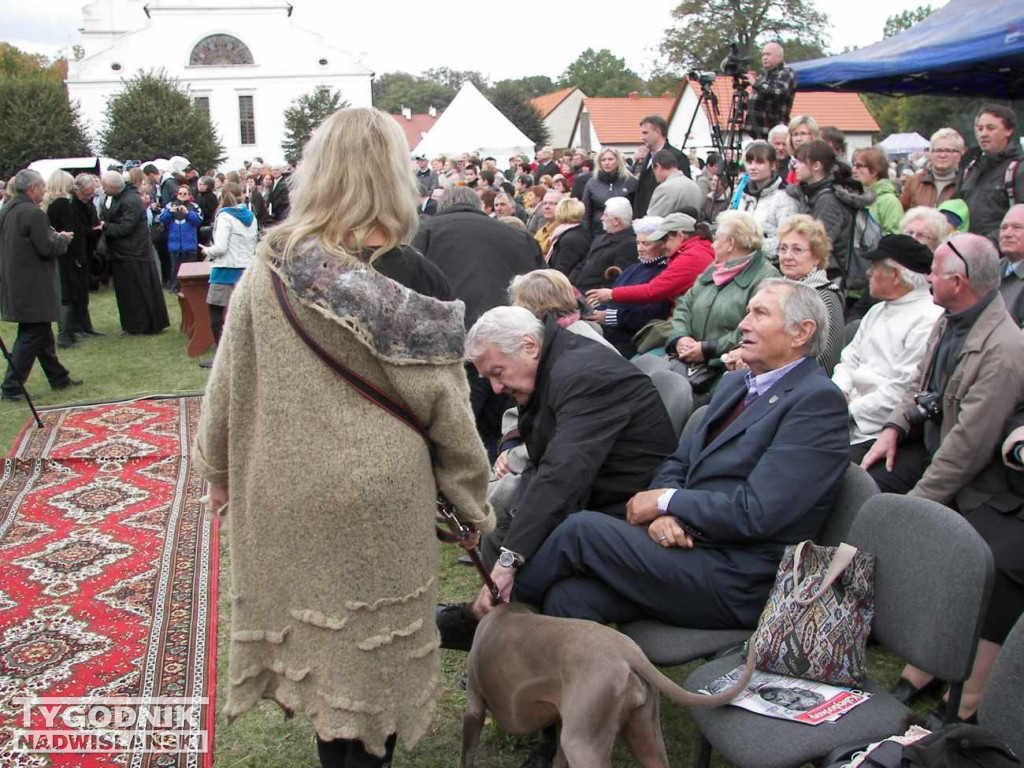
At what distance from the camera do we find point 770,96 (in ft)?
25.0

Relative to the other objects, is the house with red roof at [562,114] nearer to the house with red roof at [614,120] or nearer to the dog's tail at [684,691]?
the house with red roof at [614,120]

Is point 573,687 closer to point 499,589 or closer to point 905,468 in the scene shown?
point 499,589

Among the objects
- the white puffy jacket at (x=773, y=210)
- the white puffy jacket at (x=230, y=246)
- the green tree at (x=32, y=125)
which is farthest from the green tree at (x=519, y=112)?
the white puffy jacket at (x=773, y=210)

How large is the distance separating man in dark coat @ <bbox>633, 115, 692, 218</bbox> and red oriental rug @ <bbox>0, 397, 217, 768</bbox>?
4.24m

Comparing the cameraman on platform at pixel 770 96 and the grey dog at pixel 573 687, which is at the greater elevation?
the cameraman on platform at pixel 770 96

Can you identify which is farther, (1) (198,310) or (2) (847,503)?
(1) (198,310)

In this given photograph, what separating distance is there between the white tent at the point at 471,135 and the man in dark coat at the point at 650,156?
50.7ft

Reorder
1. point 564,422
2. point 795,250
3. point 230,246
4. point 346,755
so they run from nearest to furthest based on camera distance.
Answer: point 346,755 < point 564,422 < point 795,250 < point 230,246

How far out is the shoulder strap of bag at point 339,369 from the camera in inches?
75.6

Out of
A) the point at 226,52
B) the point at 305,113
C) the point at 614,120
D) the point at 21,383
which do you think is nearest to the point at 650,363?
the point at 21,383

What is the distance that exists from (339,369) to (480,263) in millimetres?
2812

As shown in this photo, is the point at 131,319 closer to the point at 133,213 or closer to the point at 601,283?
the point at 133,213

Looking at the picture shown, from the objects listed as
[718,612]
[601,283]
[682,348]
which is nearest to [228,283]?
[601,283]

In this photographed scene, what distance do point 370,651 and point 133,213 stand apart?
30.6 ft
